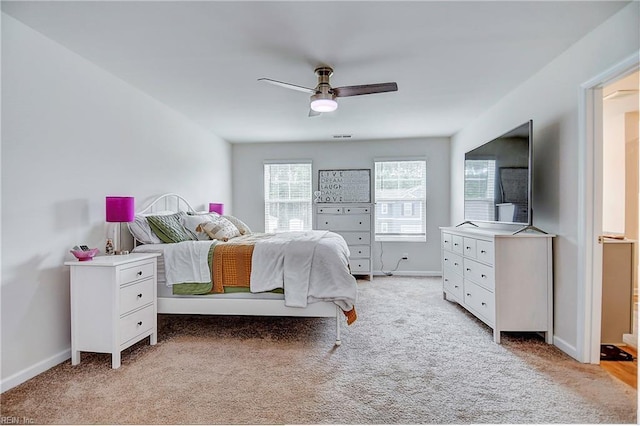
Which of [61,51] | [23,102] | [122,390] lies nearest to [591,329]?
[122,390]

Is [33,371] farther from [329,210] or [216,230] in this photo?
[329,210]

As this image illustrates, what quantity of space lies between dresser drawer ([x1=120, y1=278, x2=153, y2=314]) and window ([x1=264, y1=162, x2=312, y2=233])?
3.43 m

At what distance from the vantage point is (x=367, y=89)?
2.76 metres

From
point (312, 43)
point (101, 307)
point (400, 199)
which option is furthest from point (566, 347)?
point (400, 199)

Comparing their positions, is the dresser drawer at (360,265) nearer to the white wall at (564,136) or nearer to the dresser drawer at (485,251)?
the dresser drawer at (485,251)

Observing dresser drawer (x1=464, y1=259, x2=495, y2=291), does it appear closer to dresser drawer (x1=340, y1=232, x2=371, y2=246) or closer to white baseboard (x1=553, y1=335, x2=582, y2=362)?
white baseboard (x1=553, y1=335, x2=582, y2=362)

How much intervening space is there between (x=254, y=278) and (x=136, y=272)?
2.98 ft

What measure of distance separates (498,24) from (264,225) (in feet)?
15.5

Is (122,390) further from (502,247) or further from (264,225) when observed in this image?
(264,225)

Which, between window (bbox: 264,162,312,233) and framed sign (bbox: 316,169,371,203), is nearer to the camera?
framed sign (bbox: 316,169,371,203)

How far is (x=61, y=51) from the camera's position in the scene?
2496 mm

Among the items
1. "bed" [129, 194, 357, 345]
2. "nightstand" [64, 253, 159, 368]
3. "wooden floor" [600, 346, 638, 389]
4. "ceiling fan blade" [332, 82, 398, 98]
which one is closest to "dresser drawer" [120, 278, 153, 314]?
"nightstand" [64, 253, 159, 368]

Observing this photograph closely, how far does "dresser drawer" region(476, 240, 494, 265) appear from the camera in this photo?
9.36 feet

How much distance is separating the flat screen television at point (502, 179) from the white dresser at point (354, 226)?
167 centimetres
